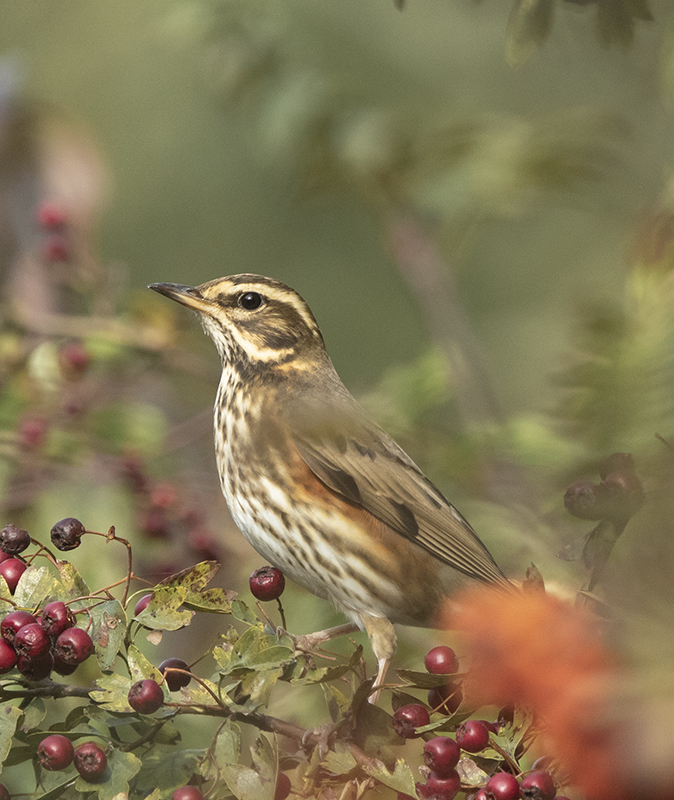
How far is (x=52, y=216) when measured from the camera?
12.1ft

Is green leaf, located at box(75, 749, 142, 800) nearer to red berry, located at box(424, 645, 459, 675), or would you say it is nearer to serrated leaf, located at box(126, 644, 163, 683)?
serrated leaf, located at box(126, 644, 163, 683)

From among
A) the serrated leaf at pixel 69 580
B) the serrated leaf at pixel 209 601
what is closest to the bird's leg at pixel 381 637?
the serrated leaf at pixel 209 601

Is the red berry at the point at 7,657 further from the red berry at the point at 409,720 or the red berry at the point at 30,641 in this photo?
the red berry at the point at 409,720

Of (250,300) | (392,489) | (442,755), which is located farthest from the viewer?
(250,300)

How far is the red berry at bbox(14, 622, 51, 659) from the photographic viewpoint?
1.59 meters

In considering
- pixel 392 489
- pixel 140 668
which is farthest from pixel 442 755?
pixel 392 489

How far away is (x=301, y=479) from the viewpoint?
274cm

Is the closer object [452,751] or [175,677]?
[452,751]

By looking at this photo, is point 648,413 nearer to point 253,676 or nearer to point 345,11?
point 253,676

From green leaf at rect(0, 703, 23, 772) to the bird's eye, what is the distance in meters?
1.70

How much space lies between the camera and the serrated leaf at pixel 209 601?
1686mm

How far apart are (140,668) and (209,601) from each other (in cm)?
16

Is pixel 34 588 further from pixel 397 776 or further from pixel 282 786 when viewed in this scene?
pixel 397 776

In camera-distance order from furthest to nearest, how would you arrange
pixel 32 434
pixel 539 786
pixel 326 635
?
pixel 32 434 → pixel 326 635 → pixel 539 786
